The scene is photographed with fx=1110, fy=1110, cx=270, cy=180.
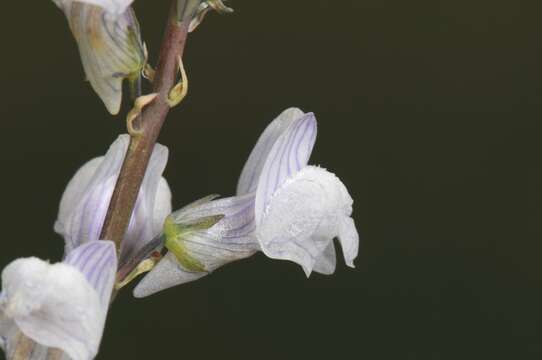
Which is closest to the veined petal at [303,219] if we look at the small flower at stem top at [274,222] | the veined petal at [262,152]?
the small flower at stem top at [274,222]

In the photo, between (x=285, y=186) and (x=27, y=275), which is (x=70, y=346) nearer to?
(x=27, y=275)

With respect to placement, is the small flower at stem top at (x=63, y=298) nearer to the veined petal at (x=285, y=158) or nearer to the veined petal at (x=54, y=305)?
the veined petal at (x=54, y=305)

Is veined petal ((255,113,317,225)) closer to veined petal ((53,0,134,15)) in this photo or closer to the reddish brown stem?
the reddish brown stem

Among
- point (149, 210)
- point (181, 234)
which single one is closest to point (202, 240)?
point (181, 234)

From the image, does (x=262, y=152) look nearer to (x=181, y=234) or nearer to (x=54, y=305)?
(x=181, y=234)

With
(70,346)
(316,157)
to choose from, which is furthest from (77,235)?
(316,157)

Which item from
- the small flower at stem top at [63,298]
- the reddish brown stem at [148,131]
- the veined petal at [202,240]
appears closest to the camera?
the small flower at stem top at [63,298]
